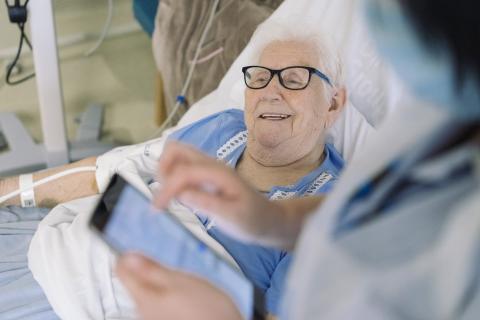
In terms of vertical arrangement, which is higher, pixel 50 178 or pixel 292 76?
pixel 292 76

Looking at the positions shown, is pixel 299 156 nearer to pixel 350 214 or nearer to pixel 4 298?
pixel 4 298

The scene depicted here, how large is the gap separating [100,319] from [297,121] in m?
0.60

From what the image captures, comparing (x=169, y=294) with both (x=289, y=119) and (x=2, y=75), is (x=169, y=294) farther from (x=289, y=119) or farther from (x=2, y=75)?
(x=2, y=75)

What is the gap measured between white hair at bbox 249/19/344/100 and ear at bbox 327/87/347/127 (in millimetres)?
14

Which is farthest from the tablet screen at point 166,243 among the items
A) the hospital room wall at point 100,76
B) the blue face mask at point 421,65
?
the hospital room wall at point 100,76

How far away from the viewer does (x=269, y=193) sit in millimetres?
1396

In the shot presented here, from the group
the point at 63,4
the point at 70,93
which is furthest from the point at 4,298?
the point at 63,4

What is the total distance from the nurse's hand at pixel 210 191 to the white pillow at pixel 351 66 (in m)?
0.86

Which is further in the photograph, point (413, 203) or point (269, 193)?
point (269, 193)

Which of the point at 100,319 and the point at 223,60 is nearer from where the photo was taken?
the point at 100,319

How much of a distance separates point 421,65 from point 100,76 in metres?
2.38

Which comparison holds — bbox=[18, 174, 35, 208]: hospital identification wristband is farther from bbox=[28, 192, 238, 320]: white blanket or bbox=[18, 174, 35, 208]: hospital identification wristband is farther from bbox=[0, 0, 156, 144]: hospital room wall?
bbox=[0, 0, 156, 144]: hospital room wall

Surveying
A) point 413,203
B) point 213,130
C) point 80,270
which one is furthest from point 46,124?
point 413,203

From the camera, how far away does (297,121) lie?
144 centimetres
